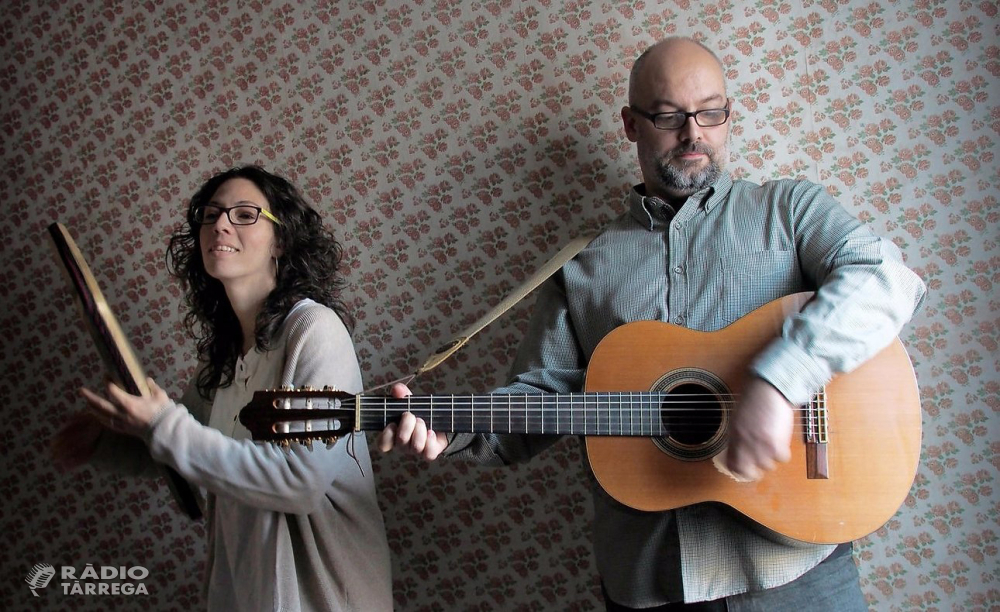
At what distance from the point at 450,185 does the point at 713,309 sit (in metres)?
0.83

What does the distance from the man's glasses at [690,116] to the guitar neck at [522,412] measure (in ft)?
1.85

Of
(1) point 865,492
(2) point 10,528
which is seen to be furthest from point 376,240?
(2) point 10,528

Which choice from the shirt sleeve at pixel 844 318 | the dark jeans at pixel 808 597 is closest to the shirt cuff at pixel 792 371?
the shirt sleeve at pixel 844 318

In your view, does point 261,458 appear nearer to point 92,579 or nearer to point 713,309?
point 713,309

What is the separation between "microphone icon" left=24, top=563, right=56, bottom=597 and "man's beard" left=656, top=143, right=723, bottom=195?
210 centimetres

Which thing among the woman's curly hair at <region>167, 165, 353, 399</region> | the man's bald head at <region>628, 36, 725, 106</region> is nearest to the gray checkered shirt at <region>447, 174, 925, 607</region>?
the man's bald head at <region>628, 36, 725, 106</region>

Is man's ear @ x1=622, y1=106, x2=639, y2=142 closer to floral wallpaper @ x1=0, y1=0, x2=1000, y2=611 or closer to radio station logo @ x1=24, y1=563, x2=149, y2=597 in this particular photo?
floral wallpaper @ x1=0, y1=0, x2=1000, y2=611

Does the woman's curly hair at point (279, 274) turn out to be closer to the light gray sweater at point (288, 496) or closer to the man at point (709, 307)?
the light gray sweater at point (288, 496)

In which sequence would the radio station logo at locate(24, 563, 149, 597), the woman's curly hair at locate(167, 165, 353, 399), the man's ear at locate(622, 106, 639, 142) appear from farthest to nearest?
1. the radio station logo at locate(24, 563, 149, 597)
2. the woman's curly hair at locate(167, 165, 353, 399)
3. the man's ear at locate(622, 106, 639, 142)

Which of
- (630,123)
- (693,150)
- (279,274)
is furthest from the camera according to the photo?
(279,274)

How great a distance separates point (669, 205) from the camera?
1385 mm

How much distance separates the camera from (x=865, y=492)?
3.52 ft

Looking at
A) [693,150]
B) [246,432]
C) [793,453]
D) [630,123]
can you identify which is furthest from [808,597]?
[246,432]

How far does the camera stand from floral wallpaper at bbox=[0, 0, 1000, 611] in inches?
59.1
